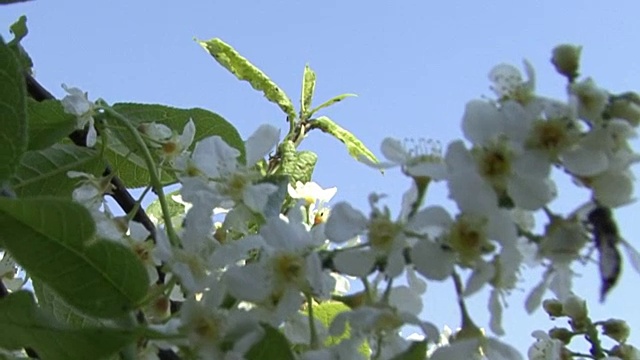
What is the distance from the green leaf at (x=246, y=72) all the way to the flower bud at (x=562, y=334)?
80cm

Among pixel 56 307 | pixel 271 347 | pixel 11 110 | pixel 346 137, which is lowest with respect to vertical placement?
pixel 56 307

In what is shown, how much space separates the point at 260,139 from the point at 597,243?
0.46 m

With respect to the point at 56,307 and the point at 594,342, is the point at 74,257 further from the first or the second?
the point at 594,342

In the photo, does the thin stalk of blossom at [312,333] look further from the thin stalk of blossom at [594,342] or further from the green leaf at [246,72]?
the green leaf at [246,72]

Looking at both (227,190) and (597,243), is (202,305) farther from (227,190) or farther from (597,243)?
(597,243)

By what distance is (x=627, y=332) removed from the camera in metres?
1.32

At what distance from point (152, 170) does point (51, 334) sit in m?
0.32

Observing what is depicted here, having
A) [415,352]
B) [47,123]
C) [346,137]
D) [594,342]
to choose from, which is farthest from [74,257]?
[346,137]

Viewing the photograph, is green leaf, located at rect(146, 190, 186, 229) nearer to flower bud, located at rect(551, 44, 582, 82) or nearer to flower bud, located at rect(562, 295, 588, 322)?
flower bud, located at rect(562, 295, 588, 322)

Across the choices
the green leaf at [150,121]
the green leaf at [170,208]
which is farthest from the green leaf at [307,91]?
the green leaf at [150,121]

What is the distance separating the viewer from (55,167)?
1.34m

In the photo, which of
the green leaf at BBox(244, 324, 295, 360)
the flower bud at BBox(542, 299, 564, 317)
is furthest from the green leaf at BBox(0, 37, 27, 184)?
the flower bud at BBox(542, 299, 564, 317)

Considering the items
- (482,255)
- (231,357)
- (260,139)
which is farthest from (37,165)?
(482,255)

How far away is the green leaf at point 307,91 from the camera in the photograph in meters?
2.04
